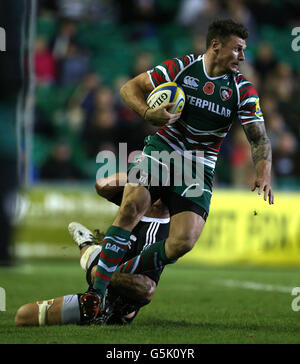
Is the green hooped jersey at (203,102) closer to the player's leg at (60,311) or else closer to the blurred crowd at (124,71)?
the player's leg at (60,311)

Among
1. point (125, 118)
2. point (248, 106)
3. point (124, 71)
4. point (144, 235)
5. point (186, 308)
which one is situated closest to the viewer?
point (248, 106)

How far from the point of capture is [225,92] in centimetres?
584

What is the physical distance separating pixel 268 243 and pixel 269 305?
4.59m

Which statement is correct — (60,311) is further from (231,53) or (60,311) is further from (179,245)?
(231,53)

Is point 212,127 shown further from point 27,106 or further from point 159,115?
point 27,106

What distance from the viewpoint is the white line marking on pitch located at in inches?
328

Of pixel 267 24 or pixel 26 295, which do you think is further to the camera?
pixel 267 24

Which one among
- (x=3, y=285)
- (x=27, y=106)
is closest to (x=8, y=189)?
(x=27, y=106)

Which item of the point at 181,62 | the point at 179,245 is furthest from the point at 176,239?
the point at 181,62

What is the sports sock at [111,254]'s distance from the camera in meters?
5.47

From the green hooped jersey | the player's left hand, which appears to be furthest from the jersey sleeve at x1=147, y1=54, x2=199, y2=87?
the player's left hand

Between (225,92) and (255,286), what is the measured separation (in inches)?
140

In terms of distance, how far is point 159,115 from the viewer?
546cm

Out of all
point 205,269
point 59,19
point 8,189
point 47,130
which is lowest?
point 205,269
